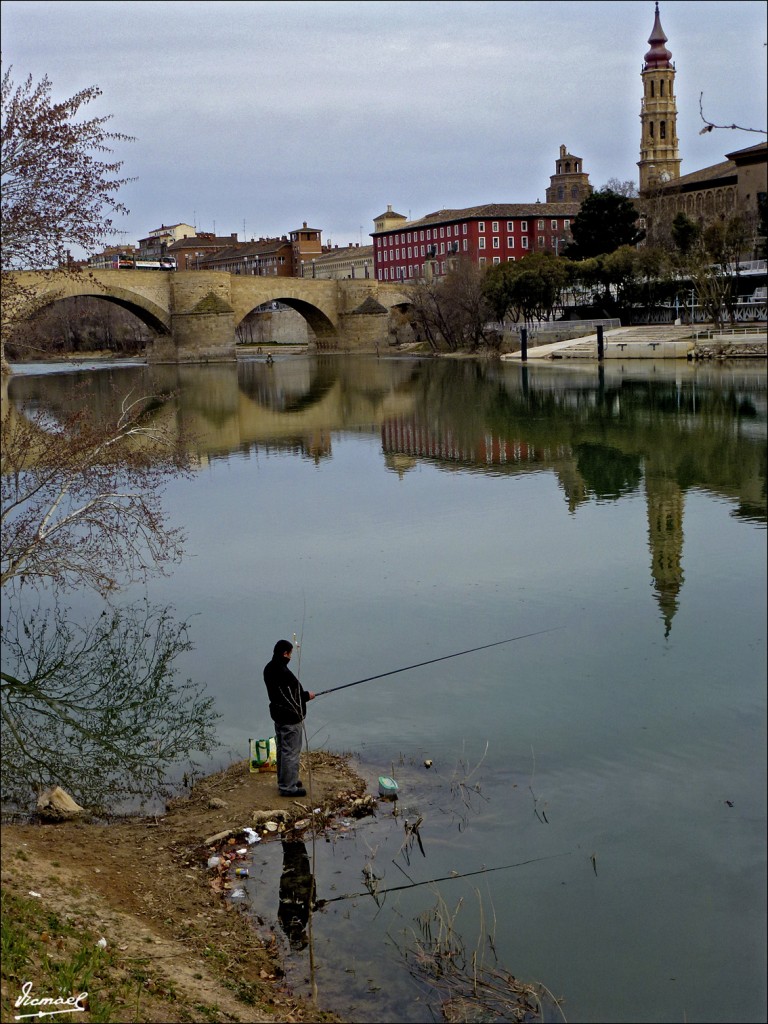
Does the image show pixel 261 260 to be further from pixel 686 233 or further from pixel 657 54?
pixel 686 233

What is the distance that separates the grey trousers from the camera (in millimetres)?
5969

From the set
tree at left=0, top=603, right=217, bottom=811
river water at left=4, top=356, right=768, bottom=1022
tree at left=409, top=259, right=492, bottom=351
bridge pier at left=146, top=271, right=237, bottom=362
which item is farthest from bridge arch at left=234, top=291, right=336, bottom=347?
tree at left=0, top=603, right=217, bottom=811

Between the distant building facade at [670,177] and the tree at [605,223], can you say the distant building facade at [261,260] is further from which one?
the tree at [605,223]

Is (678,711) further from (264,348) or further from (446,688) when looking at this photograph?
(264,348)

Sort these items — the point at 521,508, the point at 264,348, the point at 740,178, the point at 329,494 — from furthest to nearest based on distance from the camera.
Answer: the point at 264,348
the point at 740,178
the point at 329,494
the point at 521,508

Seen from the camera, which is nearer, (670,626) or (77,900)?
(77,900)

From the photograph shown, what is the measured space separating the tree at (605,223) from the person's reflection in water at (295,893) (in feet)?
146

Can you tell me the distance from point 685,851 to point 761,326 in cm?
3430

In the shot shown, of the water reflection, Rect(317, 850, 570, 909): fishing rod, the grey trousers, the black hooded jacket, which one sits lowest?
Rect(317, 850, 570, 909): fishing rod

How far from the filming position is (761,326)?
37031 mm

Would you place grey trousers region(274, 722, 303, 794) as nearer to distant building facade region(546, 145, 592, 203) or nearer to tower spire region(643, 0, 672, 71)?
tower spire region(643, 0, 672, 71)

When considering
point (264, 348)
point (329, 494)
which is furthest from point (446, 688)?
point (264, 348)
